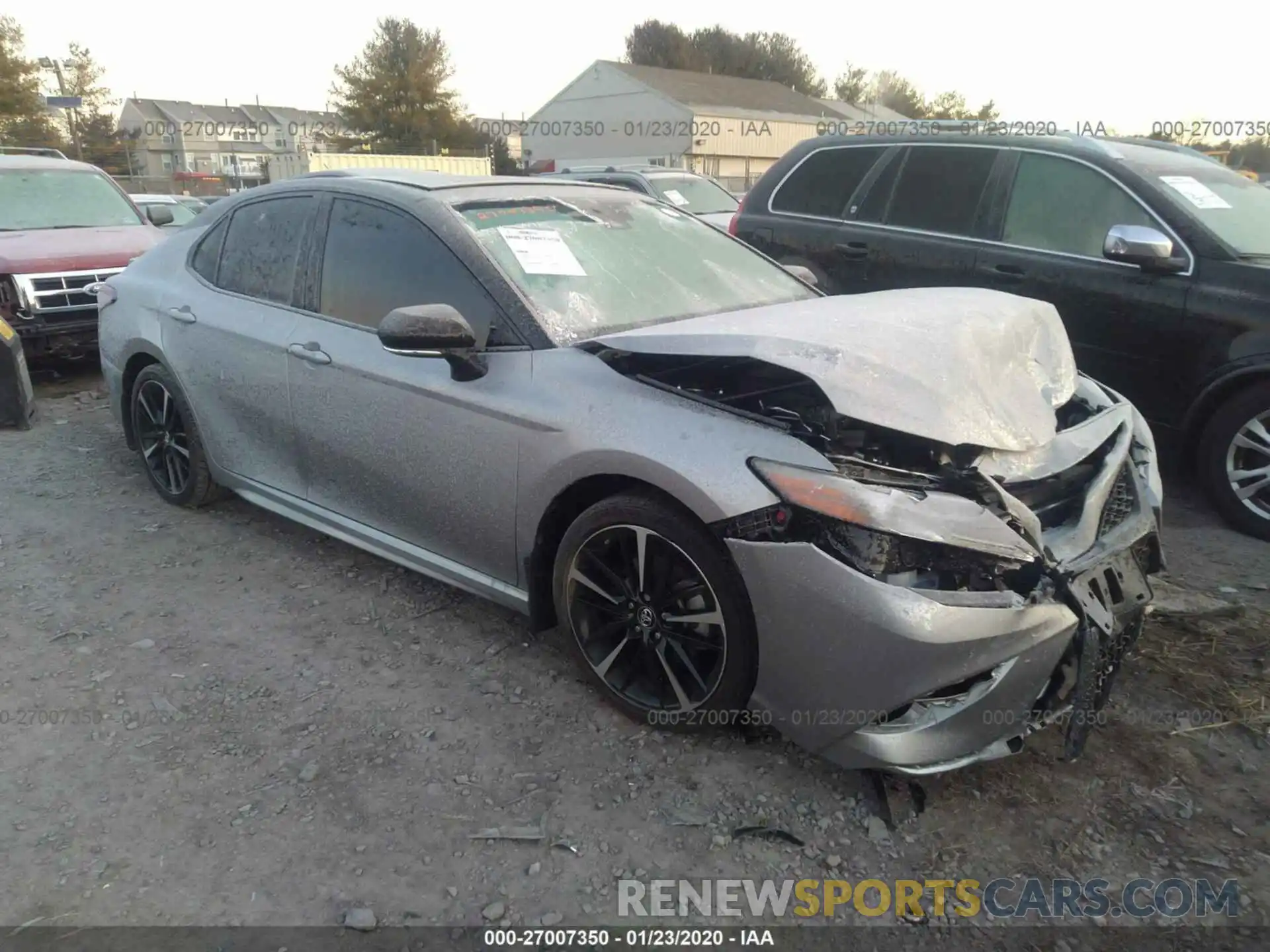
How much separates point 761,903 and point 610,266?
7.30 ft

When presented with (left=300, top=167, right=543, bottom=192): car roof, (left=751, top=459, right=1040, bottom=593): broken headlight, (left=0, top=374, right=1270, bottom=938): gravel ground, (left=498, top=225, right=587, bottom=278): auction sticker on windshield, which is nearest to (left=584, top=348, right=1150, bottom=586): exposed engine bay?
(left=751, top=459, right=1040, bottom=593): broken headlight

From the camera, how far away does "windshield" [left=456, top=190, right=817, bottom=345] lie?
314 cm

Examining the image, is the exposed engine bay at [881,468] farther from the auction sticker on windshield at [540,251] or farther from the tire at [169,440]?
the tire at [169,440]

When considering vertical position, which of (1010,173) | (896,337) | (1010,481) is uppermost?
(1010,173)

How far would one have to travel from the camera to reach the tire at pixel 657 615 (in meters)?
2.51

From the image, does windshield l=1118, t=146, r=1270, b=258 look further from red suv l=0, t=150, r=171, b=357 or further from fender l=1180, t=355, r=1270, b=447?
red suv l=0, t=150, r=171, b=357

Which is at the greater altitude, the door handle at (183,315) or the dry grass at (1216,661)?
the door handle at (183,315)

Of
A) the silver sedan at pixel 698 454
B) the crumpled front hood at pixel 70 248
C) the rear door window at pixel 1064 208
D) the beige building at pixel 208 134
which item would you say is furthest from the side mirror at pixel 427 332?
the beige building at pixel 208 134

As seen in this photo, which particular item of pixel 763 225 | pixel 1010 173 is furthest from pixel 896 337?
pixel 763 225

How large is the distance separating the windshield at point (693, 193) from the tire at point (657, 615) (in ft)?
28.3

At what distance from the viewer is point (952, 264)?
5.28 m

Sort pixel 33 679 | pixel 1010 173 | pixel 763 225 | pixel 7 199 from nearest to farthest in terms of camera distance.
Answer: pixel 33 679
pixel 1010 173
pixel 763 225
pixel 7 199

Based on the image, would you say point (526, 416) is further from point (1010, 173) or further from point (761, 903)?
point (1010, 173)

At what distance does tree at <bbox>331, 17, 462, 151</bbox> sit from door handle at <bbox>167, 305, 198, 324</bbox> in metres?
44.5
